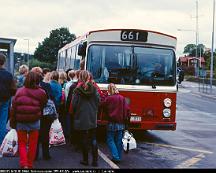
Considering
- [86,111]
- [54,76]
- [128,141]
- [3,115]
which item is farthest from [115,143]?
[3,115]

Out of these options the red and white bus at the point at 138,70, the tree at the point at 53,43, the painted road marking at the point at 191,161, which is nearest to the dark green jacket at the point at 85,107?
the painted road marking at the point at 191,161

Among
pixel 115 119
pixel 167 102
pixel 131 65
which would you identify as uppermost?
pixel 131 65

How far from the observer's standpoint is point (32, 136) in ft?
30.5

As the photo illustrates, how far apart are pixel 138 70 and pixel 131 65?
0.22 m

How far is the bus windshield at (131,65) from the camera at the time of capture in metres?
14.0

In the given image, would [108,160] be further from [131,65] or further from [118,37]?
[118,37]

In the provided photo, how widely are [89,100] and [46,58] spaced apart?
90.4 meters

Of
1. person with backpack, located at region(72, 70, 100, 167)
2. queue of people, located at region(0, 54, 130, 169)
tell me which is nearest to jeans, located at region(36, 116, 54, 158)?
queue of people, located at region(0, 54, 130, 169)

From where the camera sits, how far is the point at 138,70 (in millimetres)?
14211

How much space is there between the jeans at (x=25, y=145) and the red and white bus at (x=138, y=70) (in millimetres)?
4537

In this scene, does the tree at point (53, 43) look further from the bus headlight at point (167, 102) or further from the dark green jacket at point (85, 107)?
the dark green jacket at point (85, 107)

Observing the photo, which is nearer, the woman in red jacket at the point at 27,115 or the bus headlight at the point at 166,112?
the woman in red jacket at the point at 27,115

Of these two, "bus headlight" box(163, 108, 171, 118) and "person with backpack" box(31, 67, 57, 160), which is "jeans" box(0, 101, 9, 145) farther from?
"bus headlight" box(163, 108, 171, 118)

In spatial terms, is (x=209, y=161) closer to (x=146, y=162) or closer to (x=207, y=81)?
(x=146, y=162)
